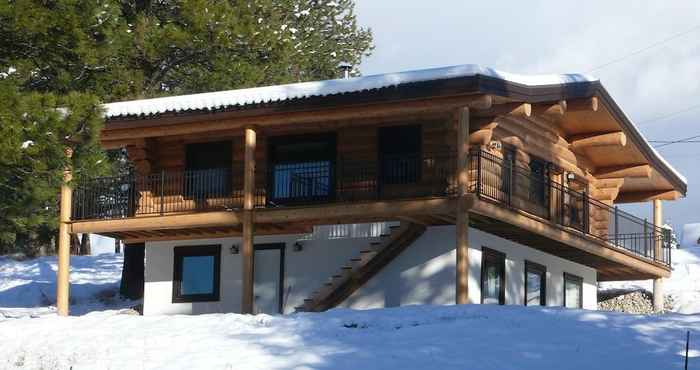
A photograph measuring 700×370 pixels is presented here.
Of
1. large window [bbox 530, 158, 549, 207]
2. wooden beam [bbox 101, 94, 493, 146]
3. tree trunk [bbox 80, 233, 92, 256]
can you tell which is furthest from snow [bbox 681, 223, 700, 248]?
wooden beam [bbox 101, 94, 493, 146]

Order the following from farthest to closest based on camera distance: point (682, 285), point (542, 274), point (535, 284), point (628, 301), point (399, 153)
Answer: point (682, 285)
point (628, 301)
point (542, 274)
point (535, 284)
point (399, 153)

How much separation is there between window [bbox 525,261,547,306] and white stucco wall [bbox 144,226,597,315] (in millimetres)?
222

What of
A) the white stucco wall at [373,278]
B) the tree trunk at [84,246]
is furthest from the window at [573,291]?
the tree trunk at [84,246]

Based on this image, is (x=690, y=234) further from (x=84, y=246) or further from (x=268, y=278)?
(x=268, y=278)

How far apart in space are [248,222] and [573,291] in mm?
9808

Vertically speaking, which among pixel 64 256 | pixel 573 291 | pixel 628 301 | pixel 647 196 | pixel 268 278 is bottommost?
pixel 628 301

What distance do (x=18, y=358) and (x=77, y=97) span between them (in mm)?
5609

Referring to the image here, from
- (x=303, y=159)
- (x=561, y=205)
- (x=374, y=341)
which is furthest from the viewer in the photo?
(x=561, y=205)

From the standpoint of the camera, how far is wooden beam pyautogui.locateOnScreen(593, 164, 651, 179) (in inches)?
1314

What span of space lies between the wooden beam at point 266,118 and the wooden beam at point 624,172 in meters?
8.56

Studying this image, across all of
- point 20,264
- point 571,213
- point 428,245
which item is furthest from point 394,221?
point 20,264

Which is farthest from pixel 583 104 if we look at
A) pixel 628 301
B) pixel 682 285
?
pixel 682 285

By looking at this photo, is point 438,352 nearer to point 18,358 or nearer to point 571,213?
point 18,358

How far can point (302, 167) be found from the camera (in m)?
29.3
